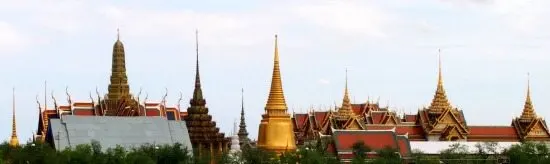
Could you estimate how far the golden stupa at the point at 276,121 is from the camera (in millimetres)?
78062

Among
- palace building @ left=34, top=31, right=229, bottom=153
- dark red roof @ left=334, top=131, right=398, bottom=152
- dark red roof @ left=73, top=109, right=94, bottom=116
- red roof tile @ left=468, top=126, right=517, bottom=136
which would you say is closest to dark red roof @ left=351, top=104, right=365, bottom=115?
red roof tile @ left=468, top=126, right=517, bottom=136

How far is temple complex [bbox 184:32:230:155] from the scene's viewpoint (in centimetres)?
8869

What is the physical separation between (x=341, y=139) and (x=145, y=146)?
16294 millimetres

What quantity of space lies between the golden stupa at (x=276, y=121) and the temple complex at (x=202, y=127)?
8737 millimetres

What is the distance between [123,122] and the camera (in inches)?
2889

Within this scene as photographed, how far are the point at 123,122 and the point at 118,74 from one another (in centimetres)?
2039

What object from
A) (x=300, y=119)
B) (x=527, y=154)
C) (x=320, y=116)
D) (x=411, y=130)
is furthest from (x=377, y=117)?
(x=527, y=154)

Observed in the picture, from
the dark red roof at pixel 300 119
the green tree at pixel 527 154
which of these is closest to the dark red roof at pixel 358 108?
the dark red roof at pixel 300 119

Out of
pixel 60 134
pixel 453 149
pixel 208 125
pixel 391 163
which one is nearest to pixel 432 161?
pixel 391 163

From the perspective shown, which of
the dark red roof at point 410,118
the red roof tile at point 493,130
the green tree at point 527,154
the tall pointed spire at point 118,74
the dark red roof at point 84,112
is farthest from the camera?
the dark red roof at point 410,118

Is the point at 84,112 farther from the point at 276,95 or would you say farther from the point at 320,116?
the point at 320,116

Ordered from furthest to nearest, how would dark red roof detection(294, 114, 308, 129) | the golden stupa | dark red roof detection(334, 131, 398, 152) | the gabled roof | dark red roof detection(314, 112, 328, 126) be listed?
dark red roof detection(294, 114, 308, 129)
dark red roof detection(314, 112, 328, 126)
dark red roof detection(334, 131, 398, 152)
the golden stupa
the gabled roof

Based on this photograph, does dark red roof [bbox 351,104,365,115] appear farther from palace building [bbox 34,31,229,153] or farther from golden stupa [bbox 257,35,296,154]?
golden stupa [bbox 257,35,296,154]

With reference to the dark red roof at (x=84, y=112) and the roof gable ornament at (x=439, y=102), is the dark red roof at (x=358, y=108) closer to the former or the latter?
the roof gable ornament at (x=439, y=102)
